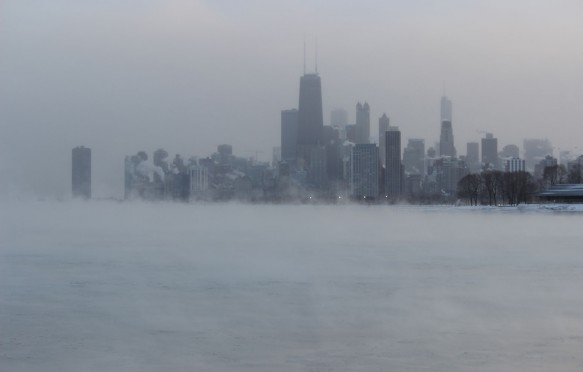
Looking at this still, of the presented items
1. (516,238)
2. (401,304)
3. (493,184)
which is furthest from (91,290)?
(493,184)

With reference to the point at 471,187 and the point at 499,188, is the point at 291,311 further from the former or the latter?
the point at 471,187

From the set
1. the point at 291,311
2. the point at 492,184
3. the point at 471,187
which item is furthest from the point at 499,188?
the point at 291,311

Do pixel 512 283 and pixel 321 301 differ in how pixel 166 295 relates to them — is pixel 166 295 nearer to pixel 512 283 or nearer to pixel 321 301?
pixel 321 301

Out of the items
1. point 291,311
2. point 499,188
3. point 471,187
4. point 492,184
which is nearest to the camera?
point 291,311

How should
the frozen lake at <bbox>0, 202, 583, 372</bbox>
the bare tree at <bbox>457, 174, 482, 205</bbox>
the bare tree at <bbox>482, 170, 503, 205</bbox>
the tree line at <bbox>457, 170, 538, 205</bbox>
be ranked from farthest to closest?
the bare tree at <bbox>457, 174, 482, 205</bbox> → the bare tree at <bbox>482, 170, 503, 205</bbox> → the tree line at <bbox>457, 170, 538, 205</bbox> → the frozen lake at <bbox>0, 202, 583, 372</bbox>

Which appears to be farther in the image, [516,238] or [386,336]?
[516,238]

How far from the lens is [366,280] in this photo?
24.7 meters

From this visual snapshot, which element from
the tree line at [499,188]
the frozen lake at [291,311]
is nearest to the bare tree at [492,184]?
the tree line at [499,188]

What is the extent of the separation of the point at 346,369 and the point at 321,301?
22.2 ft

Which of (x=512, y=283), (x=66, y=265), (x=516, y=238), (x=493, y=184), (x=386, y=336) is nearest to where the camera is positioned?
(x=386, y=336)

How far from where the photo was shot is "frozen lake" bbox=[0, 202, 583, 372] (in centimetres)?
1430

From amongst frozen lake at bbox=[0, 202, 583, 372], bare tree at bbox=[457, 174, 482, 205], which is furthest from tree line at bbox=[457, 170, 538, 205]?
frozen lake at bbox=[0, 202, 583, 372]

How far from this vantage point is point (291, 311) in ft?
61.8

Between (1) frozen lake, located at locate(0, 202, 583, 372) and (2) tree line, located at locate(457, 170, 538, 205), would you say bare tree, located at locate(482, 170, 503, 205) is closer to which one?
(2) tree line, located at locate(457, 170, 538, 205)
